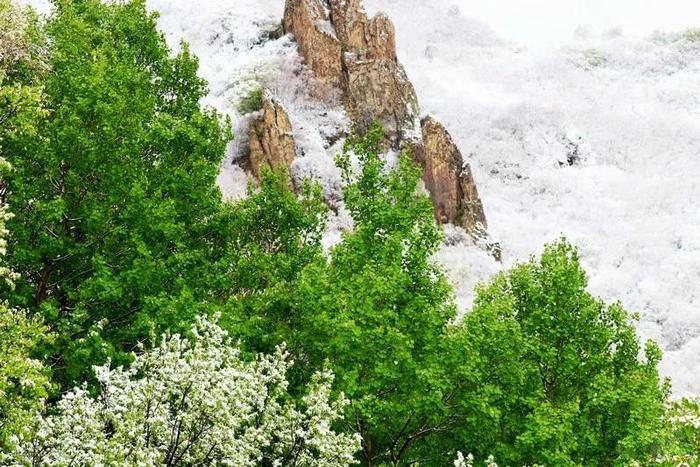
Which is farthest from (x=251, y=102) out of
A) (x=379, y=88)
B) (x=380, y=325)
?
(x=380, y=325)

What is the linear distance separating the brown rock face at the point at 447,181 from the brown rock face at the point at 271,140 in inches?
536

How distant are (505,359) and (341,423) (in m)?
4.47

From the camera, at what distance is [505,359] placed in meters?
20.2

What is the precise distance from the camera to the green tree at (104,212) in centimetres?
1977

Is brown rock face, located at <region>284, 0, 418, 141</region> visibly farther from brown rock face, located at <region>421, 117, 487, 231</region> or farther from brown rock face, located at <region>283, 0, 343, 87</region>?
brown rock face, located at <region>421, 117, 487, 231</region>

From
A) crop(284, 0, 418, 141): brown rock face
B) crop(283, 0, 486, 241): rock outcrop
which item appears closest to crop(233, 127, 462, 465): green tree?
crop(283, 0, 486, 241): rock outcrop

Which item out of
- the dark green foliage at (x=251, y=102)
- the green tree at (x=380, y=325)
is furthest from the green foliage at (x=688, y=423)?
the dark green foliage at (x=251, y=102)

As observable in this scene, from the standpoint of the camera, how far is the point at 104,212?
20.8 m

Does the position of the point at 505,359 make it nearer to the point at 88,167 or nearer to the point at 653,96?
the point at 88,167

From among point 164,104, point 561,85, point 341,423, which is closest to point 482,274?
point 164,104

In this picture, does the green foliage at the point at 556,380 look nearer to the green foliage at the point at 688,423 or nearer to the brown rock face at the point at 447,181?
the green foliage at the point at 688,423

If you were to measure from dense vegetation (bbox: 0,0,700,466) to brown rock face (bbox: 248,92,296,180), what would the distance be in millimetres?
37091

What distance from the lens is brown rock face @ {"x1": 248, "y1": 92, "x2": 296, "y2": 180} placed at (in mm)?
62469

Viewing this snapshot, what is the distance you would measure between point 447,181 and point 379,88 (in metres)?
10.8
